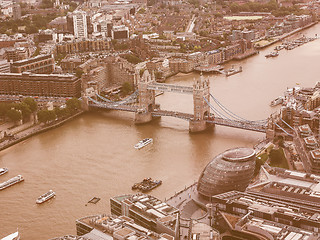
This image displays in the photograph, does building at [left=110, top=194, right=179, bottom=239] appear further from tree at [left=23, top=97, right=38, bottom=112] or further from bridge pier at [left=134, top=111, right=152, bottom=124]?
tree at [left=23, top=97, right=38, bottom=112]

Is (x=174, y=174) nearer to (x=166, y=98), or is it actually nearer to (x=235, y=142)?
(x=235, y=142)

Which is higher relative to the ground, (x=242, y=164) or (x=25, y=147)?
(x=242, y=164)

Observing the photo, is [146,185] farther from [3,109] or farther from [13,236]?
[3,109]

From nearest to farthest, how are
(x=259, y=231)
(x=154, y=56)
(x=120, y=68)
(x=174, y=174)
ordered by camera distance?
(x=259, y=231) → (x=174, y=174) → (x=120, y=68) → (x=154, y=56)

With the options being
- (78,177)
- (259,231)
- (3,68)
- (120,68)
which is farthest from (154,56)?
(259,231)

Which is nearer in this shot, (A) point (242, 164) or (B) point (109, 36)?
(A) point (242, 164)

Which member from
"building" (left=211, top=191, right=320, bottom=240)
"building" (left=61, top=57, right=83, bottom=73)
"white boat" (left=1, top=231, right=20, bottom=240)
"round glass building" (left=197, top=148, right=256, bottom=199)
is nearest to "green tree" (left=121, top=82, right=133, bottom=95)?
"building" (left=61, top=57, right=83, bottom=73)

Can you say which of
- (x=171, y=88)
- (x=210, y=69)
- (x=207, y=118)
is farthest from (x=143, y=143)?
(x=210, y=69)
